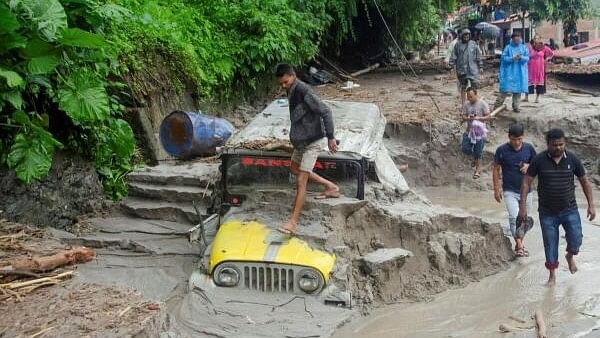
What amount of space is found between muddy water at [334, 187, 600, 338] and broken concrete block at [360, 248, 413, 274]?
411 mm

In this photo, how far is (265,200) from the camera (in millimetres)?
7441

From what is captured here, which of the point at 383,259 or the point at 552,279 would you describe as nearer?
the point at 383,259

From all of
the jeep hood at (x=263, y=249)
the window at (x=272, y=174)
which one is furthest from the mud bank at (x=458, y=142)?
the jeep hood at (x=263, y=249)

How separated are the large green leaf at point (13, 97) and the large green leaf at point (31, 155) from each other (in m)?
0.41

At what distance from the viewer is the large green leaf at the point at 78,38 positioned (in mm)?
7285

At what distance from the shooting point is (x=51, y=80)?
8203 millimetres

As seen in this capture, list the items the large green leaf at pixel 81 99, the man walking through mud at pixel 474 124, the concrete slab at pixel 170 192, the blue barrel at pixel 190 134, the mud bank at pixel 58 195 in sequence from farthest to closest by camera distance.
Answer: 1. the man walking through mud at pixel 474 124
2. the blue barrel at pixel 190 134
3. the concrete slab at pixel 170 192
4. the mud bank at pixel 58 195
5. the large green leaf at pixel 81 99

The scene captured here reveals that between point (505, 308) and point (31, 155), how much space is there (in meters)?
5.24

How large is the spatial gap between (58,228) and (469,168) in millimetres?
8121

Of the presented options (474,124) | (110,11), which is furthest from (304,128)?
(474,124)

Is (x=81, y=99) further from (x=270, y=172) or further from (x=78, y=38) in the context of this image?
(x=270, y=172)

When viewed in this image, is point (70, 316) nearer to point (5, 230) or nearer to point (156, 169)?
point (5, 230)

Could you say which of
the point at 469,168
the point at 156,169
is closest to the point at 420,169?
the point at 469,168

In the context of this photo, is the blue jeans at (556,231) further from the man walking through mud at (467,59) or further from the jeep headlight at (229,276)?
the man walking through mud at (467,59)
